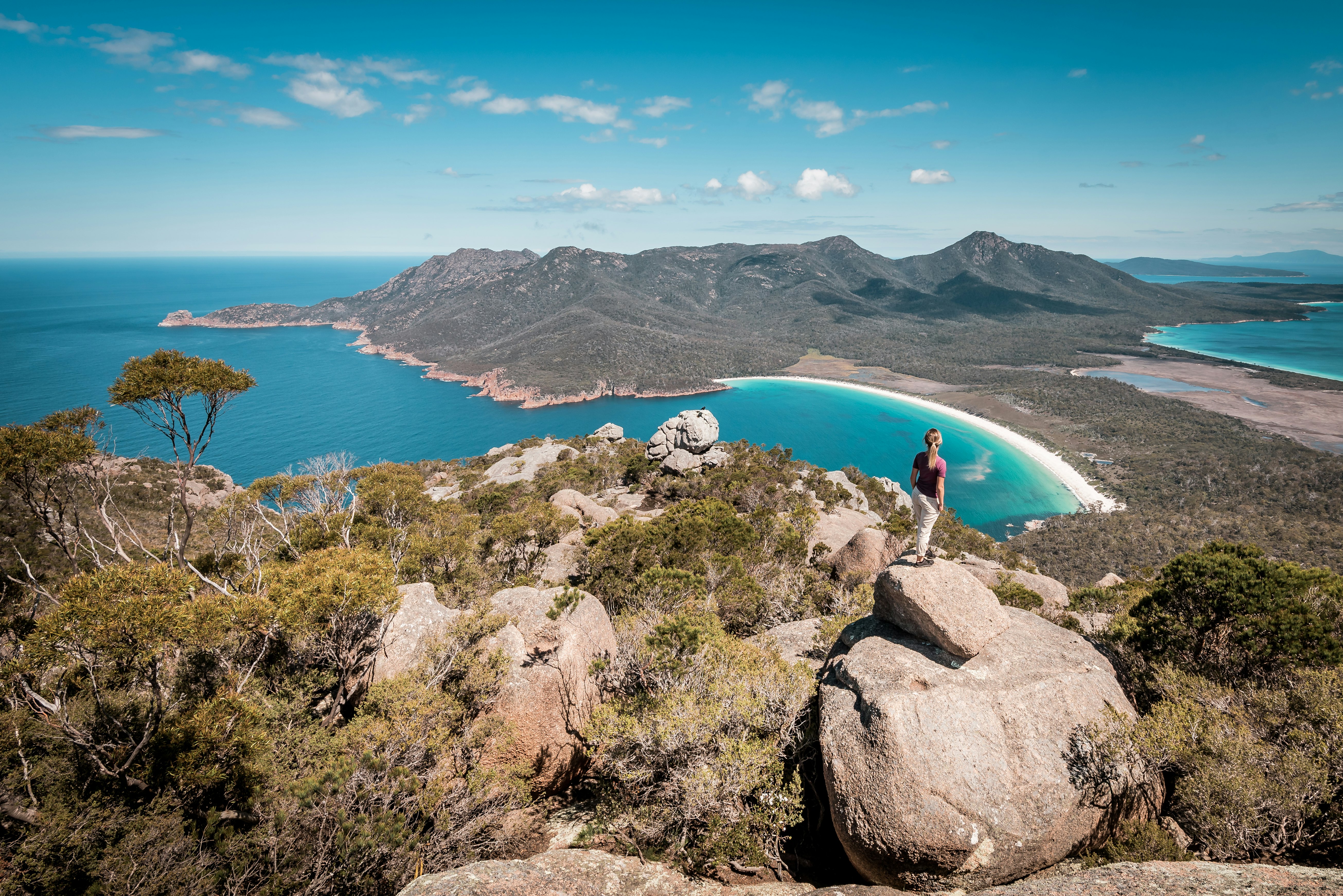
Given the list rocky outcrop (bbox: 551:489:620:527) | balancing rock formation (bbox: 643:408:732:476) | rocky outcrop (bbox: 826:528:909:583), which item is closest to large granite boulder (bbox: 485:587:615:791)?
rocky outcrop (bbox: 826:528:909:583)

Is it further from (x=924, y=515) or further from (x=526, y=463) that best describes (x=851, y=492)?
(x=924, y=515)

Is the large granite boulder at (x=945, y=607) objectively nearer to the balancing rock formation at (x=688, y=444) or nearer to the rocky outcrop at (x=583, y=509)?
the rocky outcrop at (x=583, y=509)

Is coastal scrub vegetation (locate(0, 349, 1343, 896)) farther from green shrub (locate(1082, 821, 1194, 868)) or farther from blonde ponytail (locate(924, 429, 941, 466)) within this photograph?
blonde ponytail (locate(924, 429, 941, 466))

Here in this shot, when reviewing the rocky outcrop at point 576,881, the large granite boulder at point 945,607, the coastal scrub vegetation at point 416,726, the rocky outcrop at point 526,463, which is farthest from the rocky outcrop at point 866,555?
the rocky outcrop at point 526,463

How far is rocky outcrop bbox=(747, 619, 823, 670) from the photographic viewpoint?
1566 cm

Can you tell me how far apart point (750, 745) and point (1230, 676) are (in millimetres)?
12848

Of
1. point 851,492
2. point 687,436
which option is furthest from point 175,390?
point 851,492

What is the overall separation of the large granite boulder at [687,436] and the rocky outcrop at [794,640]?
41765mm

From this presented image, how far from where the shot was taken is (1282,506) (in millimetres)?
76625

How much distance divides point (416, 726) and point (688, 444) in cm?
5012

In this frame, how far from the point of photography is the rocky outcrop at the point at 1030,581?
26.1 m

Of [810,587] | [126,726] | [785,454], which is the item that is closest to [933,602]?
[810,587]

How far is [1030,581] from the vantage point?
29828mm

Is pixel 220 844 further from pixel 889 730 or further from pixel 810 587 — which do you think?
pixel 810 587
